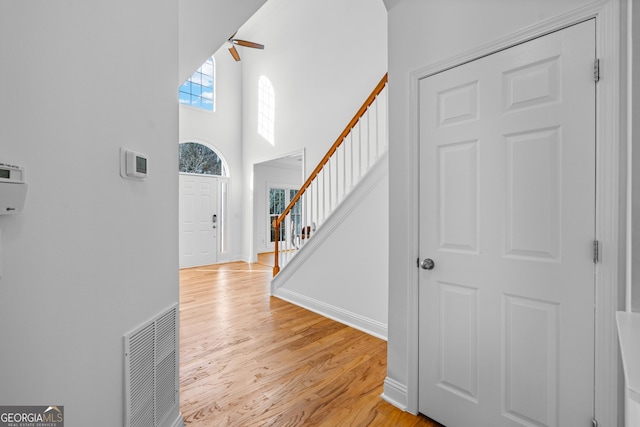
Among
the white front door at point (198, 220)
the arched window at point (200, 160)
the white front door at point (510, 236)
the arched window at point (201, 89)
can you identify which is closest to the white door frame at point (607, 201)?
the white front door at point (510, 236)

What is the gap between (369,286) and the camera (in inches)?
118

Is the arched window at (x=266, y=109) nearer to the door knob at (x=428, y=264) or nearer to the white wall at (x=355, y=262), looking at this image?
the white wall at (x=355, y=262)

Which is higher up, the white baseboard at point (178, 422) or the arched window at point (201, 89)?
the arched window at point (201, 89)

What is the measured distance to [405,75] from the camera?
1.82 meters

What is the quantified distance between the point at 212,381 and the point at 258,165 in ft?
18.7

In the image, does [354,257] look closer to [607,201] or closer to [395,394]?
[395,394]

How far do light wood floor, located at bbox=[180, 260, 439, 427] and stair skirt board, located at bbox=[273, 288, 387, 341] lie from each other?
82 millimetres

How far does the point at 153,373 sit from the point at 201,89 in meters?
6.53

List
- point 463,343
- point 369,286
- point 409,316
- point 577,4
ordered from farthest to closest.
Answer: point 369,286 → point 409,316 → point 463,343 → point 577,4

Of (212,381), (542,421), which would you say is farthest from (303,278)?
→ (542,421)

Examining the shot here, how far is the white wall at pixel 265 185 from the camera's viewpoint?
7500mm

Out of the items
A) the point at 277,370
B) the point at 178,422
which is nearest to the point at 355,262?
the point at 277,370

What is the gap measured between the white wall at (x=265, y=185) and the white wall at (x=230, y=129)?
0.49m

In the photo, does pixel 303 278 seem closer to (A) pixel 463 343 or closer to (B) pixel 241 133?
(A) pixel 463 343
